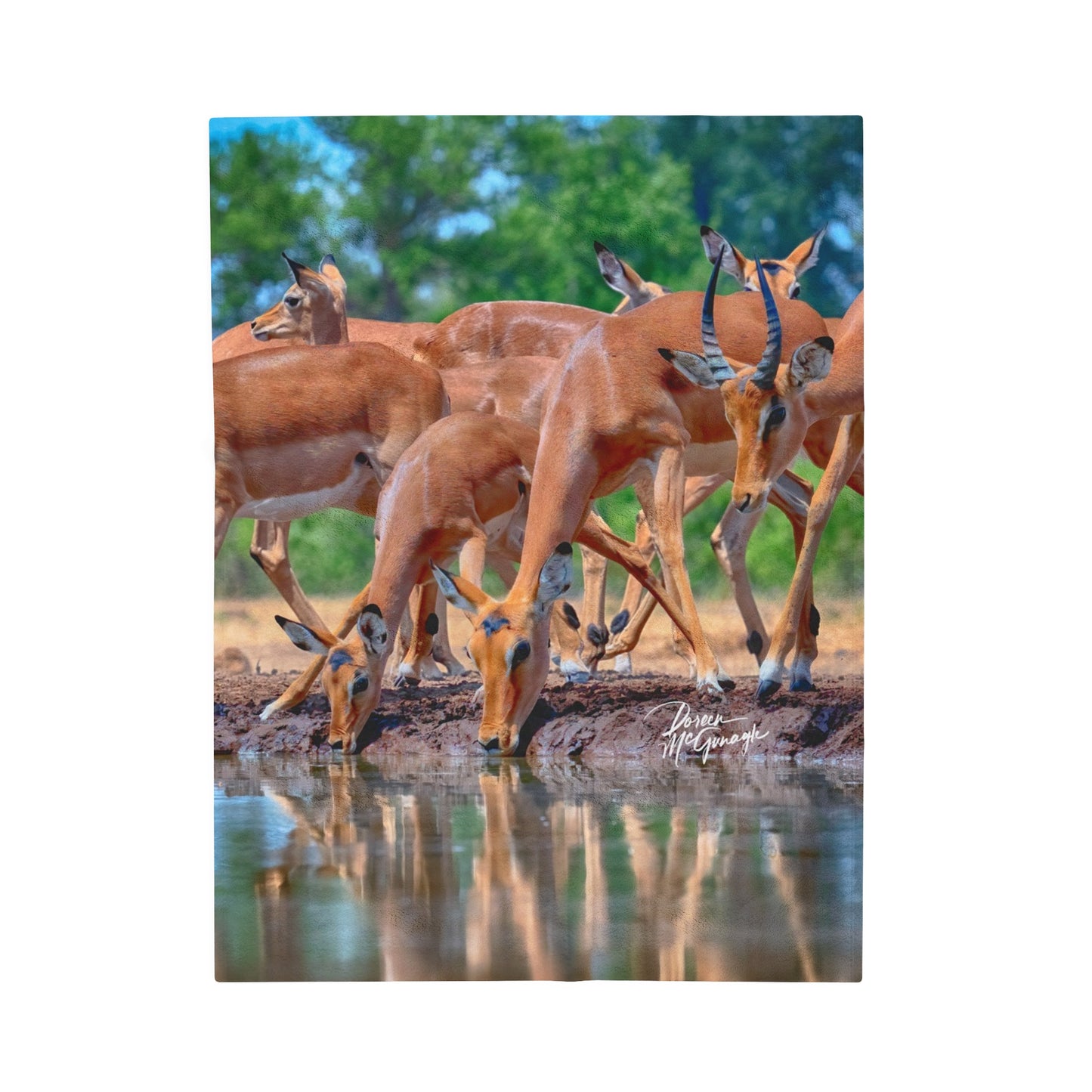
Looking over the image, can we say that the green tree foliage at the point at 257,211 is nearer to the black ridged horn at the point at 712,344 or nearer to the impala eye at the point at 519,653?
the black ridged horn at the point at 712,344

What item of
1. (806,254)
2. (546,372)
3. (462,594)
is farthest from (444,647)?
(806,254)

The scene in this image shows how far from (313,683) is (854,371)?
279cm

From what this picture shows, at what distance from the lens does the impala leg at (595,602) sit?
7.73m

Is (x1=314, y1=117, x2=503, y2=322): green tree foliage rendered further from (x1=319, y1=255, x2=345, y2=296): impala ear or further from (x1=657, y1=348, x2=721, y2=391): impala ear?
(x1=657, y1=348, x2=721, y2=391): impala ear

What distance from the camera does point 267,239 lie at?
771cm

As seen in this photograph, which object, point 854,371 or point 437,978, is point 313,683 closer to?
point 437,978

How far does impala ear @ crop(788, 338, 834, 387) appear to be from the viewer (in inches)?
297

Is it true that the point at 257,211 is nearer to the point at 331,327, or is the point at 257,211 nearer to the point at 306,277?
the point at 306,277

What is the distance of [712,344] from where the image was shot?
763cm

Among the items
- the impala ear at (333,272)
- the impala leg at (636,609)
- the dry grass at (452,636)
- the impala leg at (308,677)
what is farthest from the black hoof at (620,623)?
the impala ear at (333,272)

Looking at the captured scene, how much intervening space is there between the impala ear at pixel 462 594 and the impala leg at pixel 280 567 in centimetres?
57

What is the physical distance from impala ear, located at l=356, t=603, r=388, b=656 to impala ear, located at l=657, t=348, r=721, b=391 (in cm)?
174

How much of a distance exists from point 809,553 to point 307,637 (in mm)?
2277
